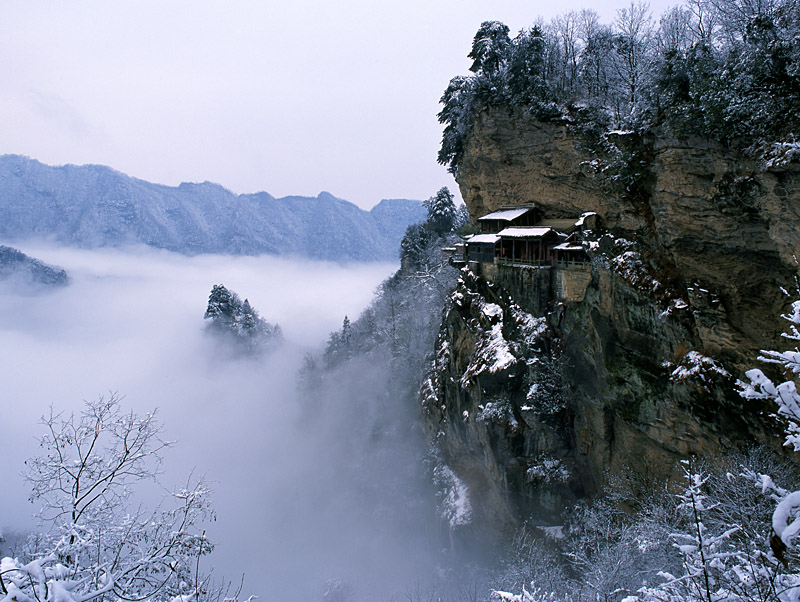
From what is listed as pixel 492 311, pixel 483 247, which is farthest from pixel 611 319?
pixel 483 247

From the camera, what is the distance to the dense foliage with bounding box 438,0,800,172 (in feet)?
46.9

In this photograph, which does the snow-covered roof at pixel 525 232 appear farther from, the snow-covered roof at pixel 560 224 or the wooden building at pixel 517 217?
the wooden building at pixel 517 217

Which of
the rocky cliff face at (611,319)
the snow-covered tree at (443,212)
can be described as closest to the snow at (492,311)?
the rocky cliff face at (611,319)

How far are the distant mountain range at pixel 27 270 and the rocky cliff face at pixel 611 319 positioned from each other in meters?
96.5

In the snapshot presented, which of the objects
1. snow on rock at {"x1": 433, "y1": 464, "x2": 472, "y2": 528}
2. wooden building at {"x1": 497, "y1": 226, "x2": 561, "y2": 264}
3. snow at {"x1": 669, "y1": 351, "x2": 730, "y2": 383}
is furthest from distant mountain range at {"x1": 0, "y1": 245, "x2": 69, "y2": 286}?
snow at {"x1": 669, "y1": 351, "x2": 730, "y2": 383}

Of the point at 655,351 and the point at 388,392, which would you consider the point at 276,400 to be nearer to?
the point at 388,392

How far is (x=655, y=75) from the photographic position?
1839 cm

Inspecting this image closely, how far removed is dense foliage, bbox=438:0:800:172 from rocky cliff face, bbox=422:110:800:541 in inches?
47.8

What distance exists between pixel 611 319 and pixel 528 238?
6739 millimetres

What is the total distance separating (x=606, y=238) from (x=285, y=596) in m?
37.2

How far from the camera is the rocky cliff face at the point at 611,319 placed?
50.4 ft

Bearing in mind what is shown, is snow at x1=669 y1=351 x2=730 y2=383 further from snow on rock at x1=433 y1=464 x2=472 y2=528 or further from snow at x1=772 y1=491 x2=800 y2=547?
snow on rock at x1=433 y1=464 x2=472 y2=528

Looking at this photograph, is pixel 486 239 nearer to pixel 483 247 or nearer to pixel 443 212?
pixel 483 247

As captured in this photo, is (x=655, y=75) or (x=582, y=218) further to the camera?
(x=582, y=218)
